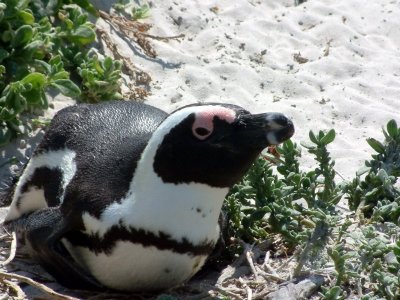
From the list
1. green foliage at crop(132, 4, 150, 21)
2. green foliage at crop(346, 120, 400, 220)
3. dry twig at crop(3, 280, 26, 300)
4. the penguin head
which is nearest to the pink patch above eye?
the penguin head

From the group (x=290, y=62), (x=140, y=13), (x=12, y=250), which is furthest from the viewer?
(x=290, y=62)

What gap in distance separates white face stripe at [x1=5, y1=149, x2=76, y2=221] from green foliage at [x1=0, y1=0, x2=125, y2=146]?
669 mm

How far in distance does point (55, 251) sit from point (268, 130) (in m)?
0.94

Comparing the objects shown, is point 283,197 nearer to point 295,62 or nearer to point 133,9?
point 295,62

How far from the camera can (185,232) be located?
11.7ft

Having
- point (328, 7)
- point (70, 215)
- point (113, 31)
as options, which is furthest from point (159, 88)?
point (70, 215)

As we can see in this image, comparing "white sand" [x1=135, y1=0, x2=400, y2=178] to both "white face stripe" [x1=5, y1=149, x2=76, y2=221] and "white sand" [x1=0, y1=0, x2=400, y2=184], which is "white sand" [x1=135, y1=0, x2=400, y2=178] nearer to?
"white sand" [x1=0, y1=0, x2=400, y2=184]

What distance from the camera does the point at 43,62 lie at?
5.08m

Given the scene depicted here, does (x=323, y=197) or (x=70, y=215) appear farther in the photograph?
(x=323, y=197)

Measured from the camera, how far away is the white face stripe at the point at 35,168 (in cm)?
393

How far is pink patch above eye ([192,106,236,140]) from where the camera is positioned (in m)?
3.51

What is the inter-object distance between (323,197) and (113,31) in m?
2.28

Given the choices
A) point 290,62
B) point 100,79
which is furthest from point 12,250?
point 290,62

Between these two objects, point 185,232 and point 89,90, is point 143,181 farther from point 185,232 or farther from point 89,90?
point 89,90
